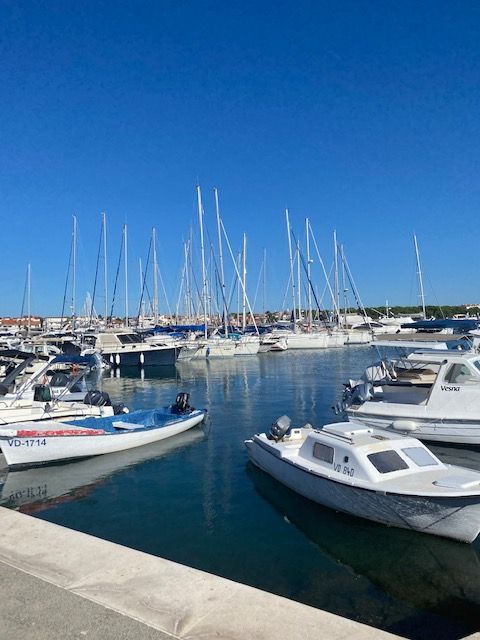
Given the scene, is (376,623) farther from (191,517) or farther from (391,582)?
(191,517)

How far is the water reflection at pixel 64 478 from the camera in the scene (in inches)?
584

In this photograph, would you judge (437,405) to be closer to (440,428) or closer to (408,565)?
(440,428)

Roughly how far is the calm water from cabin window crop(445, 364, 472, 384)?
Result: 255 cm

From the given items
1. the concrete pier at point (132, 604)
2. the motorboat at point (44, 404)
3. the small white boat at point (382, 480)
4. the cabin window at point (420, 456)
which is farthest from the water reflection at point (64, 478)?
the cabin window at point (420, 456)

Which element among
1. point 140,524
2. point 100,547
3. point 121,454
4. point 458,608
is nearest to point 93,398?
point 121,454

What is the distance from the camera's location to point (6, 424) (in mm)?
18156

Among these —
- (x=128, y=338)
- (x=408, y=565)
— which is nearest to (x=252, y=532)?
(x=408, y=565)

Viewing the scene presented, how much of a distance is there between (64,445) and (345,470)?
10.2 metres

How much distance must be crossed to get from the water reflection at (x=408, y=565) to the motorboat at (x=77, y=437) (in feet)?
25.6

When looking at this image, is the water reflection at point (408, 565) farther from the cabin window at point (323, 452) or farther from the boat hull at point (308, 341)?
the boat hull at point (308, 341)

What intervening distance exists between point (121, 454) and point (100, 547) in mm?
12112

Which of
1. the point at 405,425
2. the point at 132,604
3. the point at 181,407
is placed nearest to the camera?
the point at 132,604

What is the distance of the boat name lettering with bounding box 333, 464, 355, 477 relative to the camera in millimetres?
12295

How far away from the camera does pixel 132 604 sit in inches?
230
